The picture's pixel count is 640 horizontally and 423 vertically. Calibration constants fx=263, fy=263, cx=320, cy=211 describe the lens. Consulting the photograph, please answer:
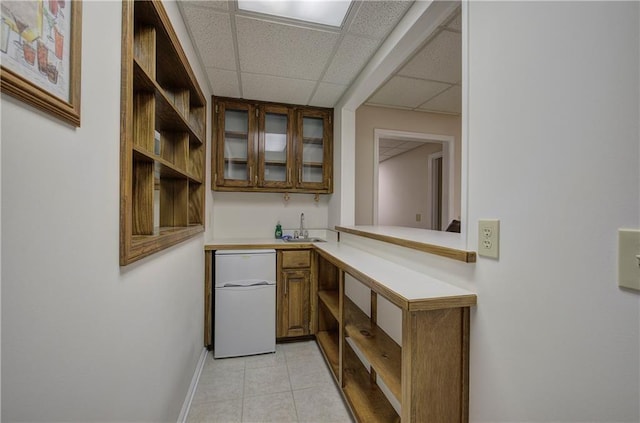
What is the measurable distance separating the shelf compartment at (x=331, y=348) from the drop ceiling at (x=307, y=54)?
2.31 metres

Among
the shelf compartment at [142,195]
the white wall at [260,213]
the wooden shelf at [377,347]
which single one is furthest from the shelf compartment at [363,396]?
the white wall at [260,213]

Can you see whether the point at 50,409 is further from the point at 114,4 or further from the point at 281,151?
the point at 281,151

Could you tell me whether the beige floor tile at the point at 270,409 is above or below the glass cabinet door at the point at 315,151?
below

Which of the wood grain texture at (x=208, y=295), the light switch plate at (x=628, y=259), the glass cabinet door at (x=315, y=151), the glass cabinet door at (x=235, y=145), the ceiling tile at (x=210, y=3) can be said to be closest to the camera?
the light switch plate at (x=628, y=259)

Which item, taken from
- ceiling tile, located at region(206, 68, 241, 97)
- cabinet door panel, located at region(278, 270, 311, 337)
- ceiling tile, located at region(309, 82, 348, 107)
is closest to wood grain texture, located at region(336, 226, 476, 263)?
cabinet door panel, located at region(278, 270, 311, 337)

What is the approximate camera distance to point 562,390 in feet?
2.29

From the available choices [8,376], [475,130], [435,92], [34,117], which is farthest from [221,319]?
[435,92]

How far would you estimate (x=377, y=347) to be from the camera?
149 cm

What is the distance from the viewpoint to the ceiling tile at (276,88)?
89.7 inches

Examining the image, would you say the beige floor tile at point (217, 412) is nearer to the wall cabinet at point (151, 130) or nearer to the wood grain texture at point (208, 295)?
the wood grain texture at point (208, 295)

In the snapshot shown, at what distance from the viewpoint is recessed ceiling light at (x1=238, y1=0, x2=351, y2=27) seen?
1.46 meters

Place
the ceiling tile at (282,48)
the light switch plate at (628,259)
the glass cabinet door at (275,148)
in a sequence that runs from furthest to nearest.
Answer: the glass cabinet door at (275,148) → the ceiling tile at (282,48) → the light switch plate at (628,259)

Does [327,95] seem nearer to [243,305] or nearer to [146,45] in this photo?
[146,45]

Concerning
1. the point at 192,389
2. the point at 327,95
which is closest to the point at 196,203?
the point at 192,389
